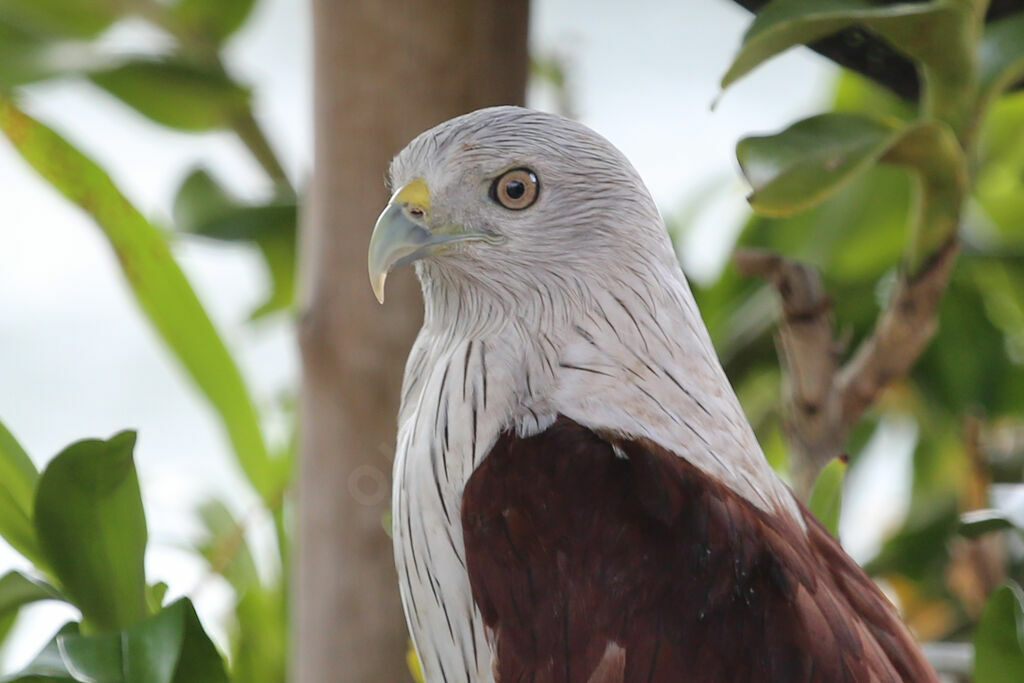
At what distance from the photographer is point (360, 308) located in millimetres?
1223

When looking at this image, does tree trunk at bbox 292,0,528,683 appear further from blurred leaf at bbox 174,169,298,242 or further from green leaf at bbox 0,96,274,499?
blurred leaf at bbox 174,169,298,242

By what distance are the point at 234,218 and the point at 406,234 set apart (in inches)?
36.5

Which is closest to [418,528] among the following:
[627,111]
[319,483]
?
[319,483]

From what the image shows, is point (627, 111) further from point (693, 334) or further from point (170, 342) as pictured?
point (693, 334)

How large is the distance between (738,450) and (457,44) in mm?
550

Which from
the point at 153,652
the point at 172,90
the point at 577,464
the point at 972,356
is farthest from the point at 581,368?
the point at 172,90

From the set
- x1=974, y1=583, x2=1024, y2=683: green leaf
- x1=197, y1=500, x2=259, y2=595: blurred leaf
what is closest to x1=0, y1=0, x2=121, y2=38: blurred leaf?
x1=197, y1=500, x2=259, y2=595: blurred leaf

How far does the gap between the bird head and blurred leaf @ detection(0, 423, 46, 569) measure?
1.01 ft

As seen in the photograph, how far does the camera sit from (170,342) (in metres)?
1.47

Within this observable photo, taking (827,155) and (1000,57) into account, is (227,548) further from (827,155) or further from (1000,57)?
(1000,57)

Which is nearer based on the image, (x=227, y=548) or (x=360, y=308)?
(x=360, y=308)

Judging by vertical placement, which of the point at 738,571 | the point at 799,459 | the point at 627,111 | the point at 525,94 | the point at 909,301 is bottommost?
the point at 738,571

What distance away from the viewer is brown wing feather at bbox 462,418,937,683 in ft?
2.43

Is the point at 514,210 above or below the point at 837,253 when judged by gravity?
below
